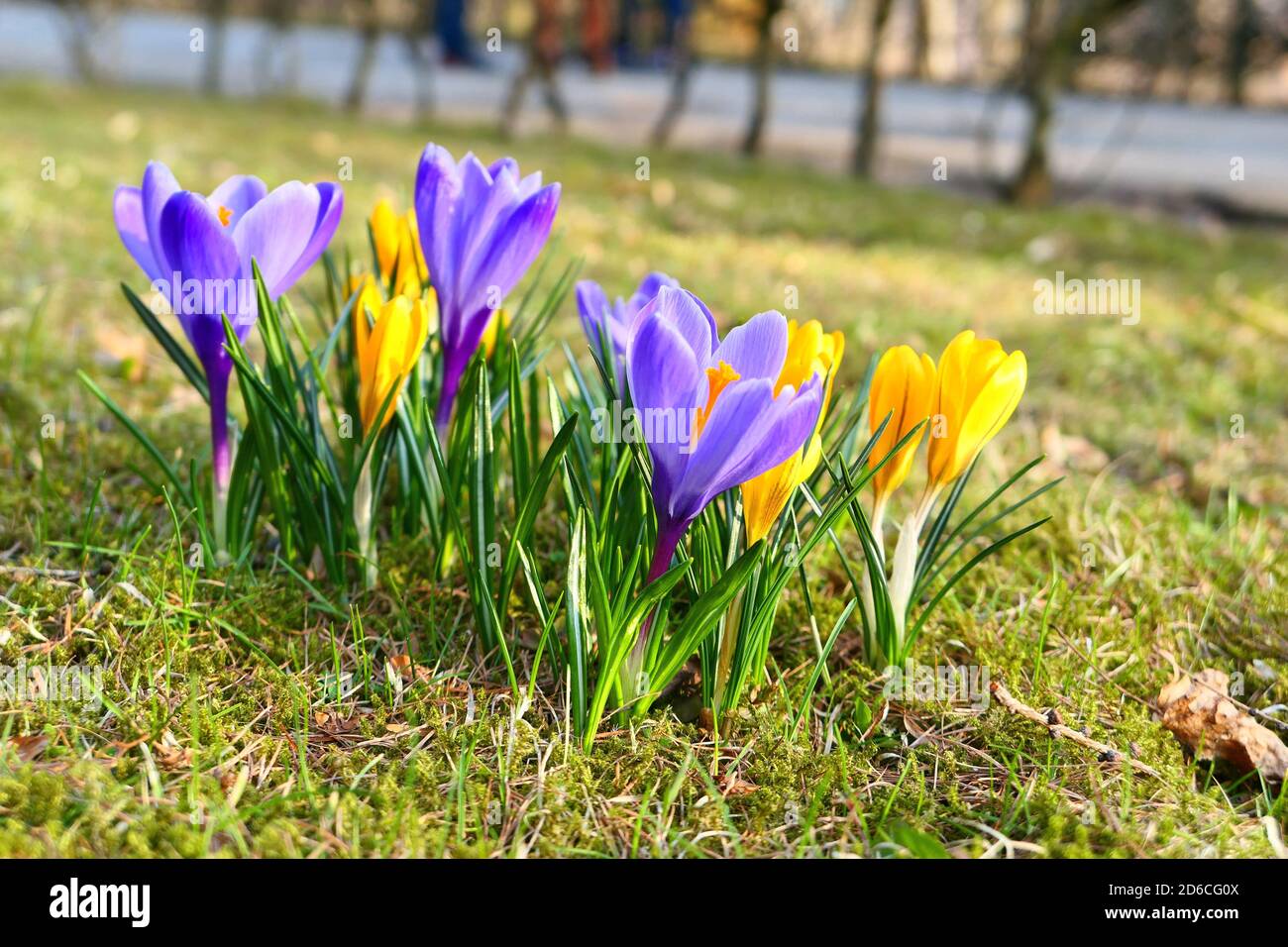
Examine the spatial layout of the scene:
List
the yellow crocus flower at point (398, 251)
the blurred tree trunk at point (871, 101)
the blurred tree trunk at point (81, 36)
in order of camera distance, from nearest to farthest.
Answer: the yellow crocus flower at point (398, 251)
the blurred tree trunk at point (871, 101)
the blurred tree trunk at point (81, 36)

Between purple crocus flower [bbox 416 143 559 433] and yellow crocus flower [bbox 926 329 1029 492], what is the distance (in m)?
0.52

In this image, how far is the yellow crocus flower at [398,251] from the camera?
5.59 feet

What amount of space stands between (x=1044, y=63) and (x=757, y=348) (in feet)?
19.7

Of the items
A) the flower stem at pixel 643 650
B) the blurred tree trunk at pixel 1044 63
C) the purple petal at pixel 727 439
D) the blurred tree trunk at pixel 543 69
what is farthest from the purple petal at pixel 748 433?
the blurred tree trunk at pixel 543 69

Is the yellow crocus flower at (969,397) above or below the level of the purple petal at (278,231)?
below

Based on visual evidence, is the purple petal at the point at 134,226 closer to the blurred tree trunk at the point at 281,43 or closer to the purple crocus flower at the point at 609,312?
the purple crocus flower at the point at 609,312

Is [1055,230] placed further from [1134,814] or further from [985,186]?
[1134,814]

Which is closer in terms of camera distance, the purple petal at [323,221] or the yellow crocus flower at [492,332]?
the purple petal at [323,221]

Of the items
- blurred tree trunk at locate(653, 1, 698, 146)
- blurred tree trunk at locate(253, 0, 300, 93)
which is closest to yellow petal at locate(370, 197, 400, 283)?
blurred tree trunk at locate(653, 1, 698, 146)

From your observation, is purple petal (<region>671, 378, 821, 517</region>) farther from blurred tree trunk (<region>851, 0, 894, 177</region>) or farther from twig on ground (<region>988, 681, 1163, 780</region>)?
blurred tree trunk (<region>851, 0, 894, 177</region>)

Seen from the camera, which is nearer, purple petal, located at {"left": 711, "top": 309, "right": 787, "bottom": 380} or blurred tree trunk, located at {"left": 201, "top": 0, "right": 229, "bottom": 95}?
purple petal, located at {"left": 711, "top": 309, "right": 787, "bottom": 380}

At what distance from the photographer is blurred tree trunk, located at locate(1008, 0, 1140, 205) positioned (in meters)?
6.19

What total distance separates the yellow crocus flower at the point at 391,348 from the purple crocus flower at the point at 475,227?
59mm
